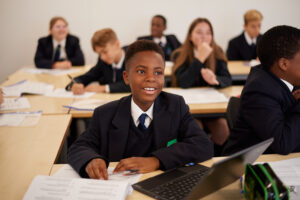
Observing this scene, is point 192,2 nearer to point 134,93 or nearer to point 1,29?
point 1,29

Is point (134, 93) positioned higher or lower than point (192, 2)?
lower

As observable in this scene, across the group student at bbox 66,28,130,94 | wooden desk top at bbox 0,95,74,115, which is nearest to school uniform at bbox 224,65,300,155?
wooden desk top at bbox 0,95,74,115

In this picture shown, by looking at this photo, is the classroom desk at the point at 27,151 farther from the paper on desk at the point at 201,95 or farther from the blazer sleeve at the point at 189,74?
the blazer sleeve at the point at 189,74

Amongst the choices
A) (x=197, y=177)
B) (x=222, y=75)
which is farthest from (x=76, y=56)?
(x=197, y=177)

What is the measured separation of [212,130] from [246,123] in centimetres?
112

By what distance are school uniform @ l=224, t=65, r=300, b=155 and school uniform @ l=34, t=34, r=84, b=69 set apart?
2.96 metres

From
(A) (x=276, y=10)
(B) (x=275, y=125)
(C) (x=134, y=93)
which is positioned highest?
(A) (x=276, y=10)

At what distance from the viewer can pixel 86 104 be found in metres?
2.26

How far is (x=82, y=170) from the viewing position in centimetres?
118

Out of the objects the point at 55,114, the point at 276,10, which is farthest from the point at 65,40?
the point at 276,10

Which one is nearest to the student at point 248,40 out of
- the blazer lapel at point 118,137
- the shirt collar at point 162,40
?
the shirt collar at point 162,40

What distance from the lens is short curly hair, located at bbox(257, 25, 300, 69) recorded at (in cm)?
136

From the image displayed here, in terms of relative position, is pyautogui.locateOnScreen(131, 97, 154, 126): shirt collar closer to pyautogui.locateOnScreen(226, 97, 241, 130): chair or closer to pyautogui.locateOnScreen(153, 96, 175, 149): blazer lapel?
pyautogui.locateOnScreen(153, 96, 175, 149): blazer lapel

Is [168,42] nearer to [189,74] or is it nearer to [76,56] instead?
[76,56]
